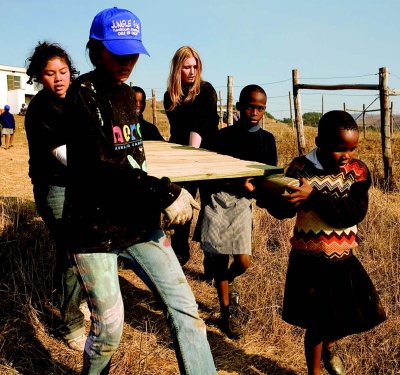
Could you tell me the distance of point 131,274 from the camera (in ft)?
Result: 14.2

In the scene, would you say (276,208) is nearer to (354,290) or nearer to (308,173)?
(308,173)

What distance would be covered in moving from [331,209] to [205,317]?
1583mm

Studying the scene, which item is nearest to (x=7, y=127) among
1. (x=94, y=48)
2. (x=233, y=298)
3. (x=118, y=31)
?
(x=233, y=298)

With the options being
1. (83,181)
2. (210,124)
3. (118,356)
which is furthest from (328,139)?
(118,356)

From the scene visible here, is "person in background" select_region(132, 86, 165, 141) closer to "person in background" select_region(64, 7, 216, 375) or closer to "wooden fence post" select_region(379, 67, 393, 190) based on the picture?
"person in background" select_region(64, 7, 216, 375)

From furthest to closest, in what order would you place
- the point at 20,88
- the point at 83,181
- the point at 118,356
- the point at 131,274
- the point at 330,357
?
the point at 20,88 < the point at 131,274 < the point at 118,356 < the point at 330,357 < the point at 83,181

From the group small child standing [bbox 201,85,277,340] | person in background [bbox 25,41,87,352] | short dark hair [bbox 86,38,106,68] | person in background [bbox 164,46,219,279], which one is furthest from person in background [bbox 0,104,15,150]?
short dark hair [bbox 86,38,106,68]

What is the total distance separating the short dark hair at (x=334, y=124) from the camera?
2299 millimetres

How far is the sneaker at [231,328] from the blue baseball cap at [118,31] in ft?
6.44

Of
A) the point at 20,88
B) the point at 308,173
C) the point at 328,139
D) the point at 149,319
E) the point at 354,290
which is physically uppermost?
the point at 20,88

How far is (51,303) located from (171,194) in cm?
218

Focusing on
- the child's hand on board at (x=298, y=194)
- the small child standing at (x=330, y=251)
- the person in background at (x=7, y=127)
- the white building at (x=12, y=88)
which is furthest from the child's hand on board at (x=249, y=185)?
the white building at (x=12, y=88)

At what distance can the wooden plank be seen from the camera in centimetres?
226

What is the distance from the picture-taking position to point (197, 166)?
2.52 m
